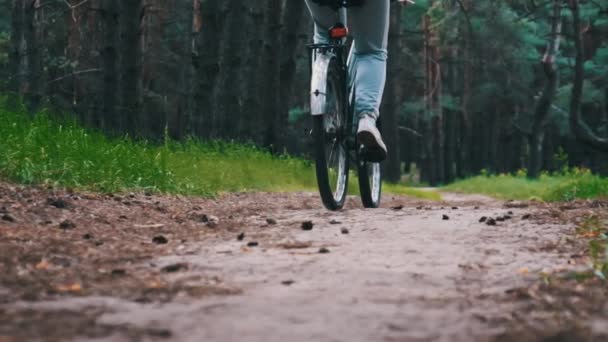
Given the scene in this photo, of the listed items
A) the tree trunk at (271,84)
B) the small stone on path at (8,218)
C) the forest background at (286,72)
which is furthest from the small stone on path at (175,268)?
the tree trunk at (271,84)

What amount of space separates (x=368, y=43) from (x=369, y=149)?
80cm

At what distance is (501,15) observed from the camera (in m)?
38.9

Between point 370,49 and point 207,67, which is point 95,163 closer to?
point 370,49

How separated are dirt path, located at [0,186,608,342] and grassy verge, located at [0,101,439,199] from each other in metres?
1.63

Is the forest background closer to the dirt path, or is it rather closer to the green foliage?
the green foliage

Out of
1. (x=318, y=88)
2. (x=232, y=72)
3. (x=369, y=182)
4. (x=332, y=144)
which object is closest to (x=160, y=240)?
(x=318, y=88)

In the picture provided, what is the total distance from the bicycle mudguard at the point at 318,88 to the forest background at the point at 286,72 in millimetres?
960

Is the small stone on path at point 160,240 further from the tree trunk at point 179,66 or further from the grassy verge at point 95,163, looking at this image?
the tree trunk at point 179,66

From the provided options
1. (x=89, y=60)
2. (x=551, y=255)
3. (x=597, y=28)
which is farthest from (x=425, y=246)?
(x=597, y=28)

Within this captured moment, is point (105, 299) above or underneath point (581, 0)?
underneath

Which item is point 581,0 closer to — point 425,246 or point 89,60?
point 89,60

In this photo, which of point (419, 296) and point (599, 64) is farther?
point (599, 64)

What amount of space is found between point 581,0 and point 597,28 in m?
10.5

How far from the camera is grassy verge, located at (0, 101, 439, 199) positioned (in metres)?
6.86
